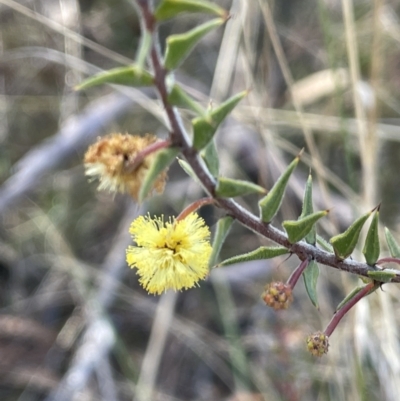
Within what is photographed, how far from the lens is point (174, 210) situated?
120 inches

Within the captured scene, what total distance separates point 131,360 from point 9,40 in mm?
2273

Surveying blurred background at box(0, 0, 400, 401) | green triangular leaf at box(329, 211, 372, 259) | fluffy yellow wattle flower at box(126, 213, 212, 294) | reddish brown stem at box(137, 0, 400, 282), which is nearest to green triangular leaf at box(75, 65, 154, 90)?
reddish brown stem at box(137, 0, 400, 282)

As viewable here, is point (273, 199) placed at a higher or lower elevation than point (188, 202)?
lower

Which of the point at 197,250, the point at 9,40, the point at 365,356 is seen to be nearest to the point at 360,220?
the point at 197,250

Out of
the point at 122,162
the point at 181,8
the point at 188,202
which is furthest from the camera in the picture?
the point at 188,202

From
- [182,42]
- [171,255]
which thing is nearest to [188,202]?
[171,255]

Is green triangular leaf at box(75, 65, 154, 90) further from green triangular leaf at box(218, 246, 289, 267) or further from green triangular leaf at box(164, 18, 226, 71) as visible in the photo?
green triangular leaf at box(218, 246, 289, 267)

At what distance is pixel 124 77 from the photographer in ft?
1.94

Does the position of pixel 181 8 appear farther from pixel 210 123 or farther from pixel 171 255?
pixel 171 255

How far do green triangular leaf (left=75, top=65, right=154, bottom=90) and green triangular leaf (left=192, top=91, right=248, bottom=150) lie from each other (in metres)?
0.09

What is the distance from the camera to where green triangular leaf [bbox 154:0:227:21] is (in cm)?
56

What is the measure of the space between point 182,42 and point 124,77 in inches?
3.1

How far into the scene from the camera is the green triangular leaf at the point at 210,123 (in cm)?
66

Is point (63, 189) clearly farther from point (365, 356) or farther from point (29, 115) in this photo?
point (365, 356)
